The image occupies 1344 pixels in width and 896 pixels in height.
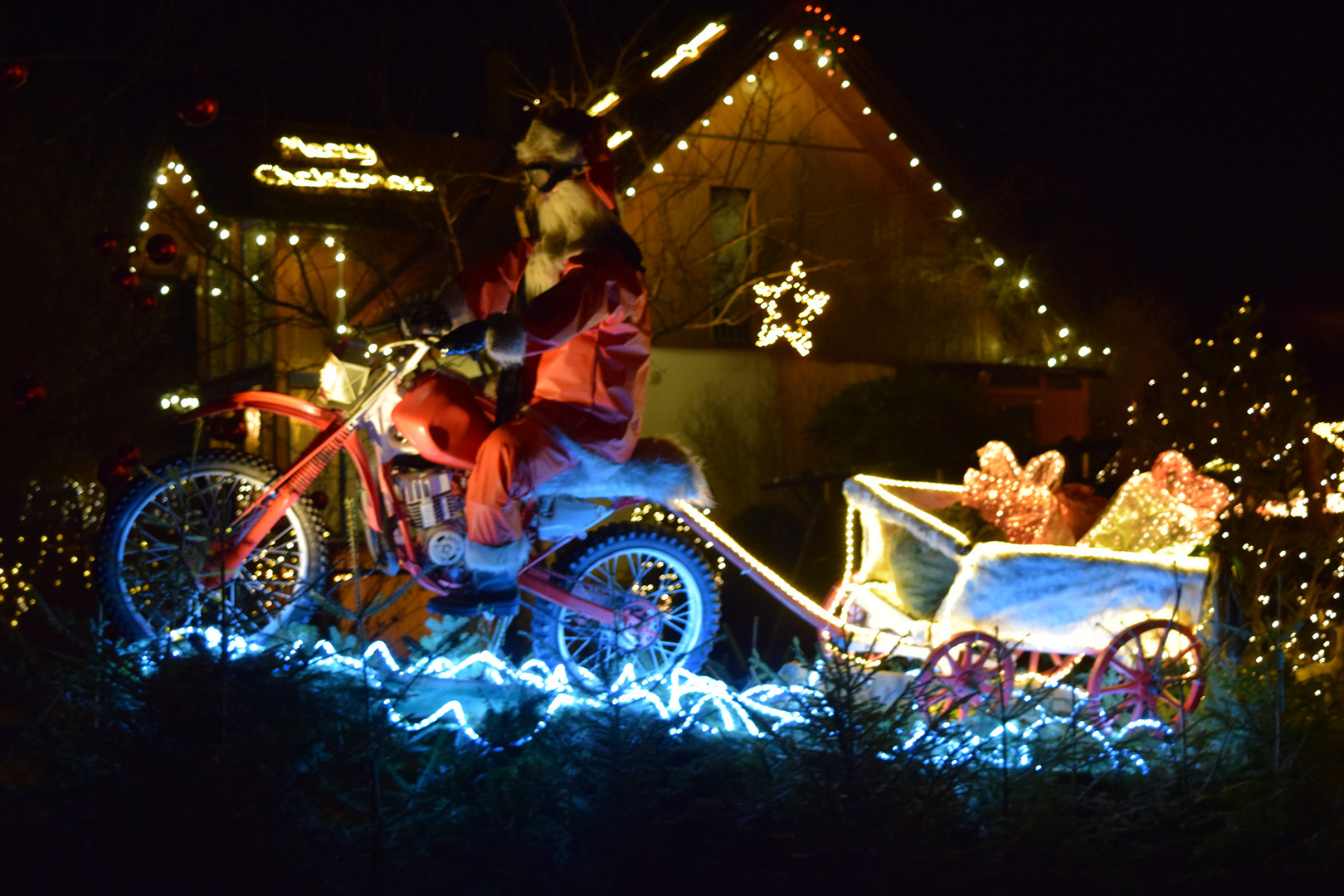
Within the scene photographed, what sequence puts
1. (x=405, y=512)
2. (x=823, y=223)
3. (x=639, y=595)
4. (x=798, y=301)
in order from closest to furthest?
1. (x=405, y=512)
2. (x=639, y=595)
3. (x=798, y=301)
4. (x=823, y=223)

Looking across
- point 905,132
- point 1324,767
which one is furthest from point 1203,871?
point 905,132

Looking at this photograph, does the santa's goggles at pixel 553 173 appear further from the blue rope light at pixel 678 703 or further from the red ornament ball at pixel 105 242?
the red ornament ball at pixel 105 242

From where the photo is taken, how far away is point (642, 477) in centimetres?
470

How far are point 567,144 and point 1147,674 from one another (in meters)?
2.79

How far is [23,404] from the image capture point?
4.96m

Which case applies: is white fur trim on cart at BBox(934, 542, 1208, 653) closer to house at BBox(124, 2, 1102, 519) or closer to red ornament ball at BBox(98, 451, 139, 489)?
red ornament ball at BBox(98, 451, 139, 489)

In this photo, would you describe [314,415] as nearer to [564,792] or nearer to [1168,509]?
[564,792]

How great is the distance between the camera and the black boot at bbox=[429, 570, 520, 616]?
445 cm

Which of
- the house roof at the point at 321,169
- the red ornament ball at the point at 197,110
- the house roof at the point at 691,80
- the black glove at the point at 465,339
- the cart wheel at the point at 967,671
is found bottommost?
the cart wheel at the point at 967,671

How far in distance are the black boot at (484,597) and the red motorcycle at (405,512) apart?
131 mm

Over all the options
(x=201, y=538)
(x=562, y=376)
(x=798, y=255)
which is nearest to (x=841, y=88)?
(x=798, y=255)

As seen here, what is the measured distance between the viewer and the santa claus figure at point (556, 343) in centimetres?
426

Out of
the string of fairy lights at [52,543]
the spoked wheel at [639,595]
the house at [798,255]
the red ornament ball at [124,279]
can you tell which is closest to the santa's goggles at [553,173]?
the spoked wheel at [639,595]

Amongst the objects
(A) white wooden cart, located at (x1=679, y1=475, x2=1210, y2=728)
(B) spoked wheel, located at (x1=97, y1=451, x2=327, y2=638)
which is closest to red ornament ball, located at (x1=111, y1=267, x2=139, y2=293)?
(B) spoked wheel, located at (x1=97, y1=451, x2=327, y2=638)
